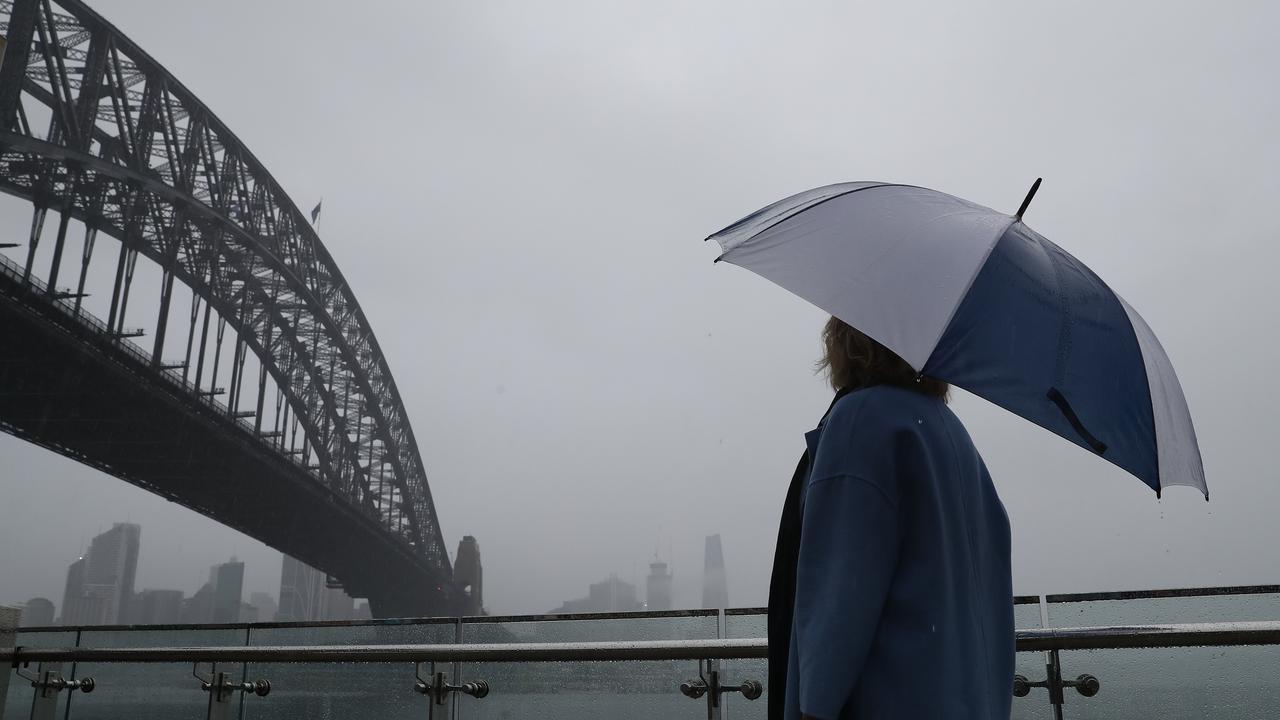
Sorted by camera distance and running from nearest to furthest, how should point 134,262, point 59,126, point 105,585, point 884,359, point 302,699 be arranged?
point 884,359
point 302,699
point 59,126
point 134,262
point 105,585

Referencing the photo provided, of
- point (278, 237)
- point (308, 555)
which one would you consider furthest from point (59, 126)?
point (308, 555)

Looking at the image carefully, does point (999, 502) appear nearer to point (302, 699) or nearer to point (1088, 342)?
point (1088, 342)

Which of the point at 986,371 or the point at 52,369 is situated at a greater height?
the point at 52,369

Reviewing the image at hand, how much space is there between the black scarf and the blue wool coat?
5 centimetres

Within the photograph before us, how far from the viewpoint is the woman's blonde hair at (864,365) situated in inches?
63.3

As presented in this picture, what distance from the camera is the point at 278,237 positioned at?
38156mm

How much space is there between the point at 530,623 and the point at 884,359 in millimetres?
3382

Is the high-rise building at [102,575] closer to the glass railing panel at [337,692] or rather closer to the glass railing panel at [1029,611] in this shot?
the glass railing panel at [337,692]

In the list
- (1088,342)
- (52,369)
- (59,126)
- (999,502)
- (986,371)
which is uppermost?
(59,126)

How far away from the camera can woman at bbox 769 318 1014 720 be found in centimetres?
137

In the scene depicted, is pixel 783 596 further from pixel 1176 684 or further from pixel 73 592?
pixel 73 592

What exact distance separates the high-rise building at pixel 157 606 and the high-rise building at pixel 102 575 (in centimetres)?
187

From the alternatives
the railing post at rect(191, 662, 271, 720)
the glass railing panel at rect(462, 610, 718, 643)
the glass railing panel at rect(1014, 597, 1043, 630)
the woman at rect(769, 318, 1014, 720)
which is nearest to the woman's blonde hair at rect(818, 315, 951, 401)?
the woman at rect(769, 318, 1014, 720)

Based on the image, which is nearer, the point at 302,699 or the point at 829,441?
the point at 829,441
